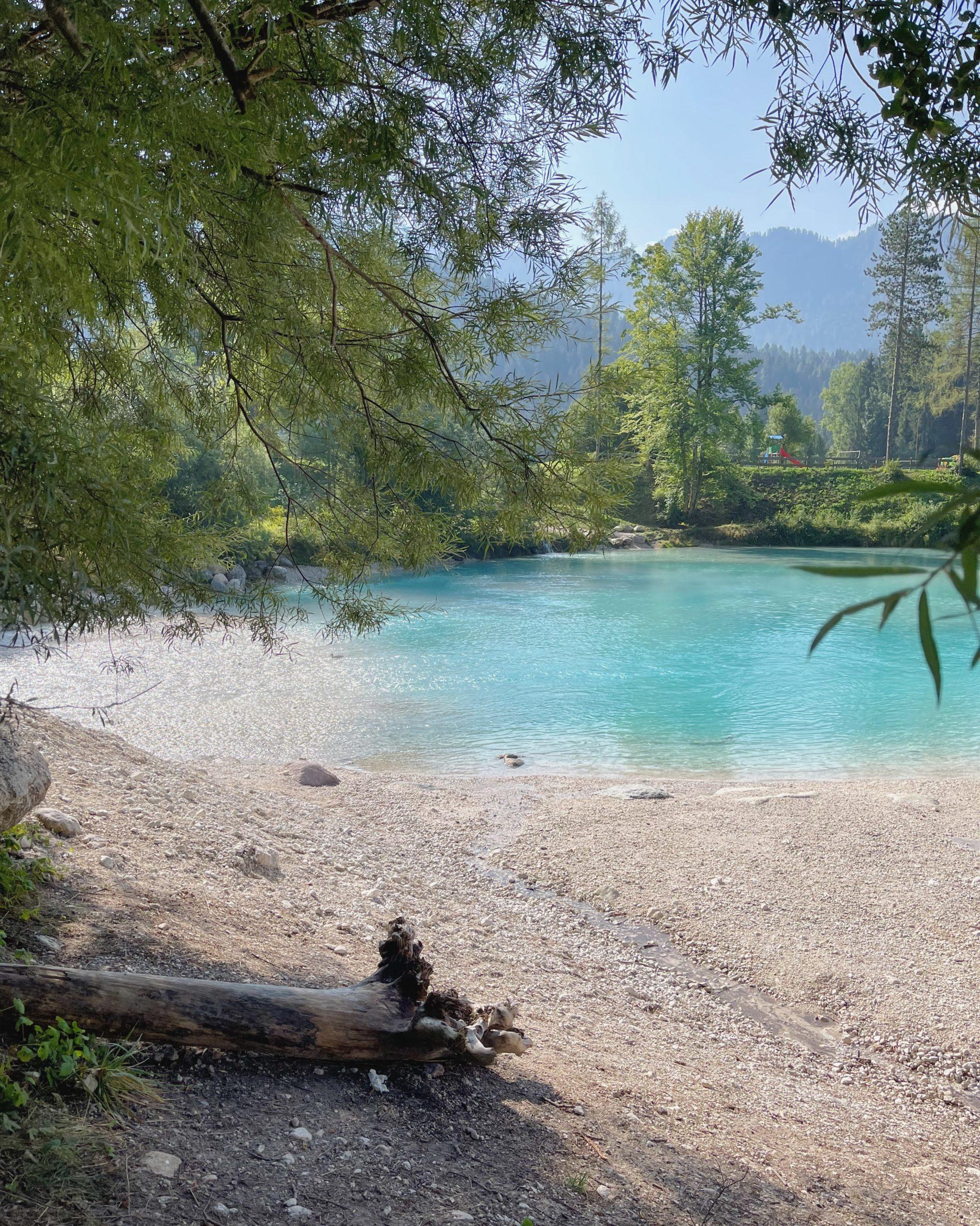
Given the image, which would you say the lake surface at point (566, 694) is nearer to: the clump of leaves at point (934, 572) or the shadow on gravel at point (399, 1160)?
the shadow on gravel at point (399, 1160)

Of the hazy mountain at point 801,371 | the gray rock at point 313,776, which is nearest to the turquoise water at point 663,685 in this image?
the gray rock at point 313,776

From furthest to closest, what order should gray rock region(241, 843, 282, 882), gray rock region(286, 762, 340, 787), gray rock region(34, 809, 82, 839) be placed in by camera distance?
gray rock region(286, 762, 340, 787)
gray rock region(241, 843, 282, 882)
gray rock region(34, 809, 82, 839)

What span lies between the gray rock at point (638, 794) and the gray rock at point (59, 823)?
15.6 feet

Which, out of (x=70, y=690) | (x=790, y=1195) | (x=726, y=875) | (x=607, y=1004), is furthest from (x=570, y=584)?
(x=790, y=1195)

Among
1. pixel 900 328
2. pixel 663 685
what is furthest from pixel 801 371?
pixel 663 685

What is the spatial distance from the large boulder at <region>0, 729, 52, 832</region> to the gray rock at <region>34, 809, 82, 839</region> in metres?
0.47

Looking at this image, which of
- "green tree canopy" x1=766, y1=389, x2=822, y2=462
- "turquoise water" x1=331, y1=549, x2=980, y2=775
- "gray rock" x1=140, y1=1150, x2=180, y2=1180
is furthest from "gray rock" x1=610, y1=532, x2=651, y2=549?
"gray rock" x1=140, y1=1150, x2=180, y2=1180

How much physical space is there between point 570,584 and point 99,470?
2091 cm

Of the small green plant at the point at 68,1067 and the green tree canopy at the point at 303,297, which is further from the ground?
the green tree canopy at the point at 303,297

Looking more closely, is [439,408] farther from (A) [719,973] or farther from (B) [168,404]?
(A) [719,973]

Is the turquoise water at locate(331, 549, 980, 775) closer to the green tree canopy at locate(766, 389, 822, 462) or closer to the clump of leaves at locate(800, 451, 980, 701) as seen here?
the clump of leaves at locate(800, 451, 980, 701)

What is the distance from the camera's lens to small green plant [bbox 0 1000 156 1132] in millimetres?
2182

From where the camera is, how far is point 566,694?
12438 mm

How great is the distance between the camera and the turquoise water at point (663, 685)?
994 cm
